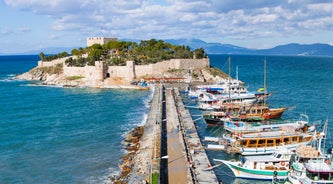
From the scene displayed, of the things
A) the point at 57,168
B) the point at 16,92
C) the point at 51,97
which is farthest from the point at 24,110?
the point at 57,168

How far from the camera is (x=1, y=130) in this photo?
38250 mm

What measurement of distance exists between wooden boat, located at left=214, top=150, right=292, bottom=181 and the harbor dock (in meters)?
2.33

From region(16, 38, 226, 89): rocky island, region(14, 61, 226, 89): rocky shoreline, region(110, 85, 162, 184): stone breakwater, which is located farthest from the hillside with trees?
region(110, 85, 162, 184): stone breakwater

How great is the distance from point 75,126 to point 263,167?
73.1 feet

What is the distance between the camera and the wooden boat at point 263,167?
24.1 metres

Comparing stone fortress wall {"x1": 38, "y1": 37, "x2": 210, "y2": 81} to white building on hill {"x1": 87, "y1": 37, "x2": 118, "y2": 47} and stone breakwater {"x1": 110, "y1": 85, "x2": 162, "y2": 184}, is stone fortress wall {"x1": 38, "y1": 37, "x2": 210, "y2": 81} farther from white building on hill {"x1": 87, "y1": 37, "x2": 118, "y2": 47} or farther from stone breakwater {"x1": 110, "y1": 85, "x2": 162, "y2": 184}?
stone breakwater {"x1": 110, "y1": 85, "x2": 162, "y2": 184}

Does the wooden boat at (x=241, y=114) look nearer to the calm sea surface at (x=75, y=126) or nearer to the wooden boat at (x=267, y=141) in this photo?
the calm sea surface at (x=75, y=126)

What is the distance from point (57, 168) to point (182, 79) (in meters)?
47.9

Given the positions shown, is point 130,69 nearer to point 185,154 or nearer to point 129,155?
point 129,155

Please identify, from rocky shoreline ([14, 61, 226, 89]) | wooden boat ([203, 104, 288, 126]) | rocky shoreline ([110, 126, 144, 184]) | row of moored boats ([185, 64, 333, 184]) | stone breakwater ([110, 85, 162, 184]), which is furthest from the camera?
rocky shoreline ([14, 61, 226, 89])

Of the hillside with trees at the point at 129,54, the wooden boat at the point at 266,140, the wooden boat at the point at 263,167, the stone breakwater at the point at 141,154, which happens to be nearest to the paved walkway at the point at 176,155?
the stone breakwater at the point at 141,154

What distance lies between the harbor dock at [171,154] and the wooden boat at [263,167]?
91.8 inches

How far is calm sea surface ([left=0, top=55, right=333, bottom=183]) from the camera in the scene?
26219 millimetres

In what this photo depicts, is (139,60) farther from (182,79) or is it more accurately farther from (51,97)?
(51,97)
